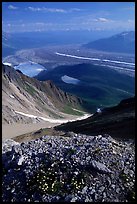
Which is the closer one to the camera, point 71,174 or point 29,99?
point 71,174

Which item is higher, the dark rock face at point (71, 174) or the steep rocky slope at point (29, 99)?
the dark rock face at point (71, 174)

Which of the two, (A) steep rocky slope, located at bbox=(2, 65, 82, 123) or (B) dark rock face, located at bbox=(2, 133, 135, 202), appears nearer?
(B) dark rock face, located at bbox=(2, 133, 135, 202)

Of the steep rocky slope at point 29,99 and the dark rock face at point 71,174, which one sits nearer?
the dark rock face at point 71,174

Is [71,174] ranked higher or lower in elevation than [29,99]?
higher

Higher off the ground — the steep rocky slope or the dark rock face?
the dark rock face
